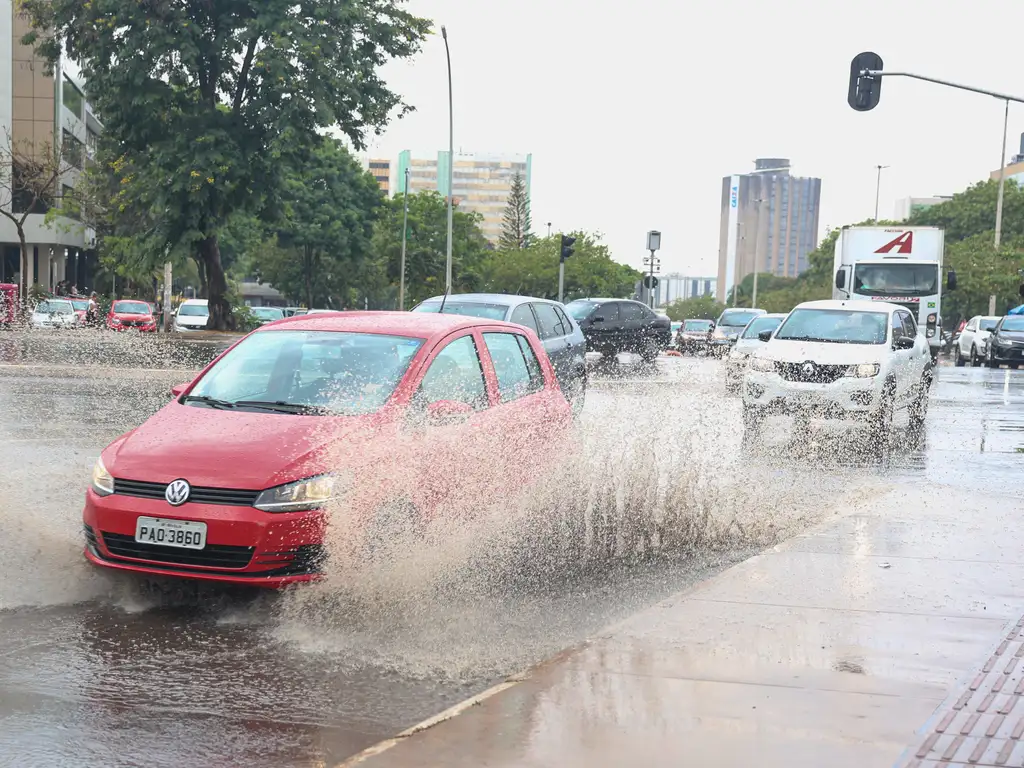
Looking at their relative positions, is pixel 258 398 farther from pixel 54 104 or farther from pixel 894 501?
pixel 54 104

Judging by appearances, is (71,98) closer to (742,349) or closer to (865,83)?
(865,83)

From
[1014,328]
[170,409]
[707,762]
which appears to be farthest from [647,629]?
[1014,328]

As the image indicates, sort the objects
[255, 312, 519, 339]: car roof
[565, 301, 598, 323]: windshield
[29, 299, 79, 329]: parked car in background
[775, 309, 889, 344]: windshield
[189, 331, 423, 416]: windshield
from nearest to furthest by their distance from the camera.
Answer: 1. [189, 331, 423, 416]: windshield
2. [255, 312, 519, 339]: car roof
3. [775, 309, 889, 344]: windshield
4. [565, 301, 598, 323]: windshield
5. [29, 299, 79, 329]: parked car in background

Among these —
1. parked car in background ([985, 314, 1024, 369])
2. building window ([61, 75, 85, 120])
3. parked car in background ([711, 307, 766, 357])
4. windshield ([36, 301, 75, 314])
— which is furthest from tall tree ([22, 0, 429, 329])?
building window ([61, 75, 85, 120])

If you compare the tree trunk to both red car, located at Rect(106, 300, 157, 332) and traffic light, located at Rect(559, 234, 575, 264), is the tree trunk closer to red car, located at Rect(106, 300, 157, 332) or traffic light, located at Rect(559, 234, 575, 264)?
red car, located at Rect(106, 300, 157, 332)

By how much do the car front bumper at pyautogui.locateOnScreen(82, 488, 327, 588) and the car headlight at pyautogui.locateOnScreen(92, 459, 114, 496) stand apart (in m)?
0.14

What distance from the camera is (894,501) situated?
10125 millimetres

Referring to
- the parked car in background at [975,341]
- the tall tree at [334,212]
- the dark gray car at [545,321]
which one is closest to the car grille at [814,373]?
the dark gray car at [545,321]

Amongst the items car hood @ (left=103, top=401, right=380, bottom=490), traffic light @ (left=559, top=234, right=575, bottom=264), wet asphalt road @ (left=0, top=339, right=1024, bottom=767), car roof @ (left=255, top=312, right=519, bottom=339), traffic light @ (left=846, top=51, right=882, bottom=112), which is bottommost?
wet asphalt road @ (left=0, top=339, right=1024, bottom=767)

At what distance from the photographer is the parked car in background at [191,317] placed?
45.6 meters

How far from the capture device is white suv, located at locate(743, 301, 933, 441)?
571 inches

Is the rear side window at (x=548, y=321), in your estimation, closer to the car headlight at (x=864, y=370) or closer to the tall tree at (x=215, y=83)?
the car headlight at (x=864, y=370)

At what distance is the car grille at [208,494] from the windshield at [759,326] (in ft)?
62.5

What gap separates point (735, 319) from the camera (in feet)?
126
